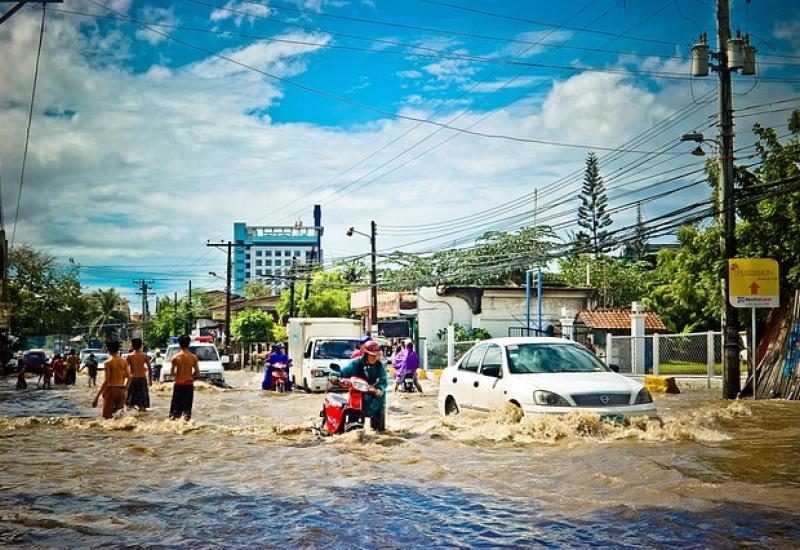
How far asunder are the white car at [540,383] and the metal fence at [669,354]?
1357 centimetres

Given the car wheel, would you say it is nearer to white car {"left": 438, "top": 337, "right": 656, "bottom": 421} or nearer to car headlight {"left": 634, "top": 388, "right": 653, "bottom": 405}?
white car {"left": 438, "top": 337, "right": 656, "bottom": 421}

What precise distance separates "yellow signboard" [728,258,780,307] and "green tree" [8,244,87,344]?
58560 mm

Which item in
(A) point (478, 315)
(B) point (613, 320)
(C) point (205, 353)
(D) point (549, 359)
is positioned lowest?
(C) point (205, 353)

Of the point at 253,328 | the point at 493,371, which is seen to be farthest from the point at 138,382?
the point at 253,328

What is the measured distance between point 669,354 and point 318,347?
454 inches

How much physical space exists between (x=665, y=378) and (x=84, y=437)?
52.0 feet

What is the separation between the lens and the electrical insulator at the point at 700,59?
803 inches

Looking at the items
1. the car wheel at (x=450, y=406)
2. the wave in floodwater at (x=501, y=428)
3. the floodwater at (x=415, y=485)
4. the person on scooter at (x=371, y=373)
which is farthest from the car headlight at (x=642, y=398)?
the person on scooter at (x=371, y=373)

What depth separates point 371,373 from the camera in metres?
11.5

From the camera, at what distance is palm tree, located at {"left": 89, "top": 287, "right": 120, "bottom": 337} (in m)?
114

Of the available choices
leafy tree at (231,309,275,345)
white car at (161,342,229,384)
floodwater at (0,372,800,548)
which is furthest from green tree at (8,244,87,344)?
floodwater at (0,372,800,548)

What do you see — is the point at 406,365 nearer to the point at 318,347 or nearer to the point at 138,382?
the point at 318,347

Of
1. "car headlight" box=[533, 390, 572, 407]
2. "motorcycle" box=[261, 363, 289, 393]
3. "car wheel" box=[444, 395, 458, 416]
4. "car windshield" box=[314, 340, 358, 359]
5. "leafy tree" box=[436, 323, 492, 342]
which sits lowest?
"motorcycle" box=[261, 363, 289, 393]

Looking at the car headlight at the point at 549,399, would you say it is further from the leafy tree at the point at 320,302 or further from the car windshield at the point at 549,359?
the leafy tree at the point at 320,302
